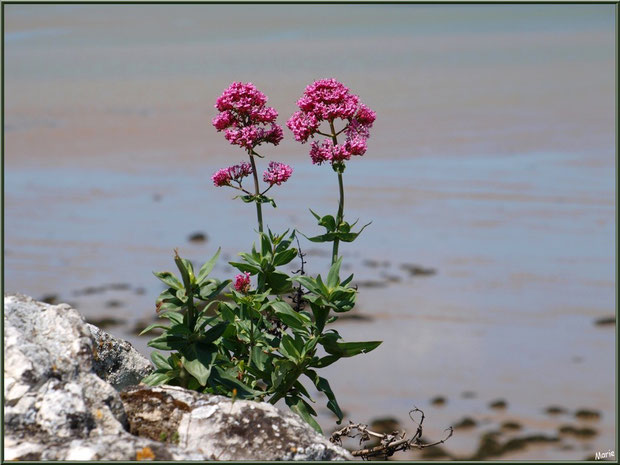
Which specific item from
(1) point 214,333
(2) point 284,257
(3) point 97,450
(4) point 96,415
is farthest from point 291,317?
(3) point 97,450

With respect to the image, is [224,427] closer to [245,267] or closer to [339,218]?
[245,267]

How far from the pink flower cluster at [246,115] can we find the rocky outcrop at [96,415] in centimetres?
201

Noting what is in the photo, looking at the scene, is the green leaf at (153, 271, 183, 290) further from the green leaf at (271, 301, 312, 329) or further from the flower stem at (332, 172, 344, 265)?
the flower stem at (332, 172, 344, 265)

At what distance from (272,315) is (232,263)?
66 centimetres

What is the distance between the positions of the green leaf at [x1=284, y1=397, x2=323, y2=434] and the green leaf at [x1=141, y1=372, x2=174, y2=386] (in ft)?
3.22

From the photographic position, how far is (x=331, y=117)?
727cm

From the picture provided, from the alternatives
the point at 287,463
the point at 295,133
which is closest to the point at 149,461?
the point at 287,463

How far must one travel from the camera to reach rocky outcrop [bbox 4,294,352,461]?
5.39 metres

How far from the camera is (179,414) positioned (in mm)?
6055

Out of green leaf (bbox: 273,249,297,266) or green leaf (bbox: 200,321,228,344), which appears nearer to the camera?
green leaf (bbox: 200,321,228,344)

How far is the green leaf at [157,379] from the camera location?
6.98 metres

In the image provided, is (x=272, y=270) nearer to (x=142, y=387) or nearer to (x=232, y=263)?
(x=232, y=263)

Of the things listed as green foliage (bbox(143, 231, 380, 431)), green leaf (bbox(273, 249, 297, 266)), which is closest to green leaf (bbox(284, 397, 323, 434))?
green foliage (bbox(143, 231, 380, 431))

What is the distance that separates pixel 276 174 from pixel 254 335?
52.5 inches
